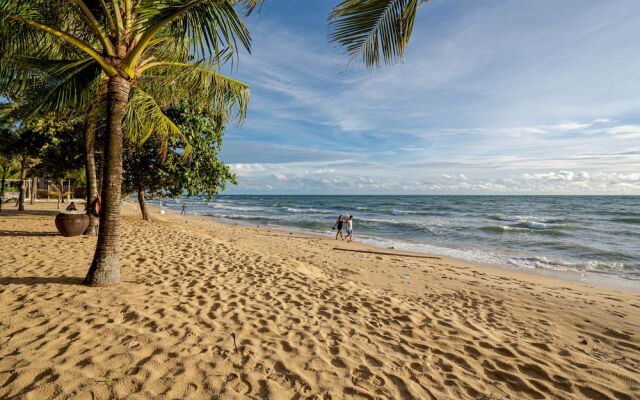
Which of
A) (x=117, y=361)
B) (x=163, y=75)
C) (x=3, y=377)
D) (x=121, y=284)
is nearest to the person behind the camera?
(x=3, y=377)

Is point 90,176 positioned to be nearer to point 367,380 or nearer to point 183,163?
point 183,163

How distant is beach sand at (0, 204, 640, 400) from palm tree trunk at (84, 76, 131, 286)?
0.31 metres

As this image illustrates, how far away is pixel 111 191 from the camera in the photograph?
516 centimetres

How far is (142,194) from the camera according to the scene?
1501cm

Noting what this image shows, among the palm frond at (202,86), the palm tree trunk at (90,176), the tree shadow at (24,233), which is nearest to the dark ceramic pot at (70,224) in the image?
the palm tree trunk at (90,176)

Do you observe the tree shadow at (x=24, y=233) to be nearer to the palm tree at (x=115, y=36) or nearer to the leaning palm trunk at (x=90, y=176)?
the leaning palm trunk at (x=90, y=176)

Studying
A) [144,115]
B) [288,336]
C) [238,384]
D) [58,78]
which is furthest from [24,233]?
[238,384]

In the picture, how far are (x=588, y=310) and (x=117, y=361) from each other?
8.59m

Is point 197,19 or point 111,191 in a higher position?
point 197,19

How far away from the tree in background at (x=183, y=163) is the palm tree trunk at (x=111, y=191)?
754cm

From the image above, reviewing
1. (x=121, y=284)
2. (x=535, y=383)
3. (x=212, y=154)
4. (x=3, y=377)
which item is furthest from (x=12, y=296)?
(x=212, y=154)

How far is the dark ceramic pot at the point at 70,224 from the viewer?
9.55 m

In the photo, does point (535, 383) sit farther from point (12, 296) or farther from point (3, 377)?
point (12, 296)

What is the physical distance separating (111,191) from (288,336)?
148 inches
